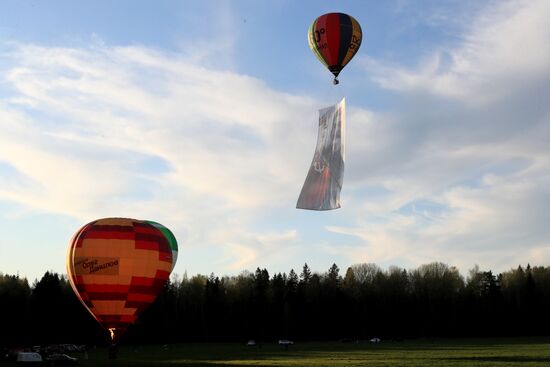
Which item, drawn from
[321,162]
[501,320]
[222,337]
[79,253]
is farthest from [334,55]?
[501,320]

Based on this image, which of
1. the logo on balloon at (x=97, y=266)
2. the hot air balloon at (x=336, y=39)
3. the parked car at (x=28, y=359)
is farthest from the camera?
the parked car at (x=28, y=359)

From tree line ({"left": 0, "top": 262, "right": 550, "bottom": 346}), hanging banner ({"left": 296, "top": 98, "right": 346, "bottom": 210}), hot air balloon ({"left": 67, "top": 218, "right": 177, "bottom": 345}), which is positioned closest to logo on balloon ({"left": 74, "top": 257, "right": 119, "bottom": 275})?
hot air balloon ({"left": 67, "top": 218, "right": 177, "bottom": 345})

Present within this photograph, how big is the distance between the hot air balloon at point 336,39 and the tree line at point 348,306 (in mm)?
58067

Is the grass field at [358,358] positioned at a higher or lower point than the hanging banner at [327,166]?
lower

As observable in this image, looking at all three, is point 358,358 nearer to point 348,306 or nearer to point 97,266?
point 97,266

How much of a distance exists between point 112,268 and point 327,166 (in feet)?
44.7

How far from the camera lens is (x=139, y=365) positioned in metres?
34.4

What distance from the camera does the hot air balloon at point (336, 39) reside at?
27.7 metres

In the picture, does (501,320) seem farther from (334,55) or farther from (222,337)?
(334,55)

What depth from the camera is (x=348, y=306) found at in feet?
316

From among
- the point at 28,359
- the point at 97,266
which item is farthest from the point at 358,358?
the point at 28,359

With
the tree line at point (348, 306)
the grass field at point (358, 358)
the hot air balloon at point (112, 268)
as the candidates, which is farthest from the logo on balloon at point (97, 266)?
the tree line at point (348, 306)

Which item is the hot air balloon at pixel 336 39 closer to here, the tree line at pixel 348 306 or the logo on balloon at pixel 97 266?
the logo on balloon at pixel 97 266

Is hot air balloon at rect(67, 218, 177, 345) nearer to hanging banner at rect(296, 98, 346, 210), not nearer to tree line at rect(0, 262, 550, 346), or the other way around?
hanging banner at rect(296, 98, 346, 210)
